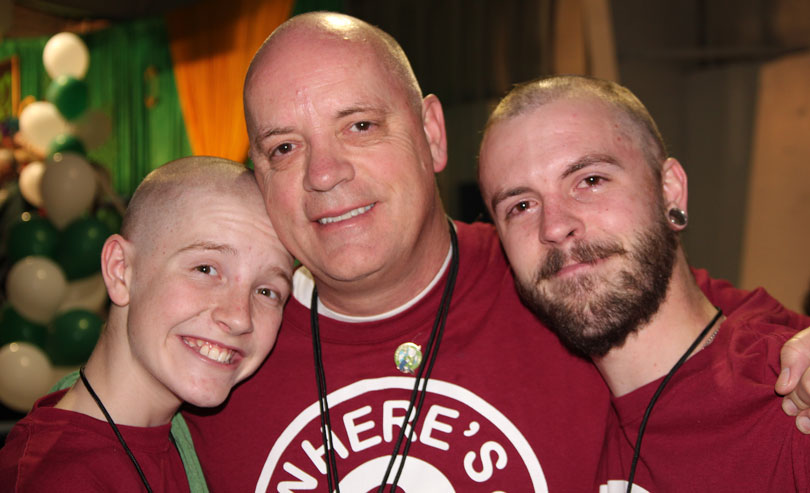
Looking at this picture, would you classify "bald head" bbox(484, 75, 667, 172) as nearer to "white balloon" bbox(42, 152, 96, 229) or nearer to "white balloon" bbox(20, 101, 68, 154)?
"white balloon" bbox(42, 152, 96, 229)

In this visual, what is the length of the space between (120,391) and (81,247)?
3.48 meters

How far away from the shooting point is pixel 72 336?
4.47 meters

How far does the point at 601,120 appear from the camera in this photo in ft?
5.53

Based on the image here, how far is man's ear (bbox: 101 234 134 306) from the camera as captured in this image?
5.45 ft

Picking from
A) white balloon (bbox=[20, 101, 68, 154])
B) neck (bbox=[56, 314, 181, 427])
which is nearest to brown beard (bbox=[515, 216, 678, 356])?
neck (bbox=[56, 314, 181, 427])

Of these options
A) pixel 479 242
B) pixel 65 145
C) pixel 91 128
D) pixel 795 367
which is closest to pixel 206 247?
pixel 479 242

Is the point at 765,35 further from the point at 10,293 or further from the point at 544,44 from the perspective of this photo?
the point at 10,293

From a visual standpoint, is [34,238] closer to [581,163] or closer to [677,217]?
[581,163]

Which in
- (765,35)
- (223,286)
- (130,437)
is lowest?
(765,35)

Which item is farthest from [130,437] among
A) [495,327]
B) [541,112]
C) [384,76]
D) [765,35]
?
[765,35]

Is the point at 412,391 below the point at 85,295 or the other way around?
the other way around

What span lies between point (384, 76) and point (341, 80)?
5.0 inches

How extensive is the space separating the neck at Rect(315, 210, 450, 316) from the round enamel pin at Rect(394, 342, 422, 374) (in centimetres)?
15

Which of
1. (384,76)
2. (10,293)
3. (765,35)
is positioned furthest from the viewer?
(765,35)
